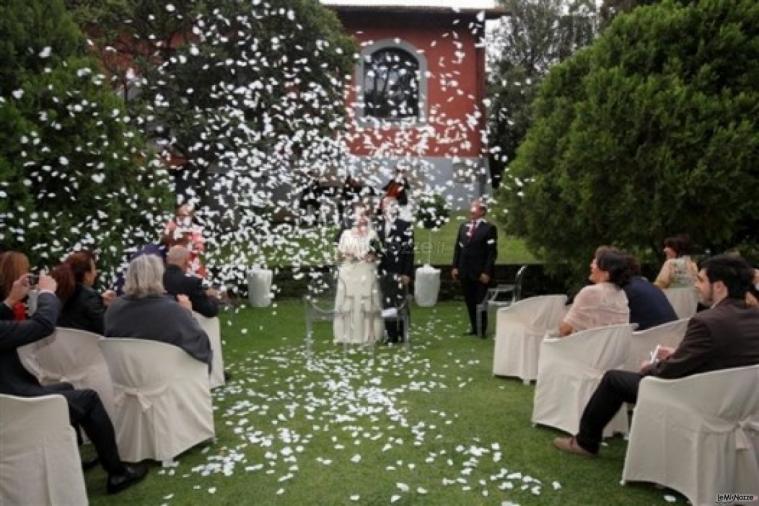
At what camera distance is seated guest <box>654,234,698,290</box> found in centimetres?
714

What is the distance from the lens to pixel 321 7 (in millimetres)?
15828

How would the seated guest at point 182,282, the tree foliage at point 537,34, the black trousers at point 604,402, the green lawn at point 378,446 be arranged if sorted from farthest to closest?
1. the tree foliage at point 537,34
2. the seated guest at point 182,282
3. the black trousers at point 604,402
4. the green lawn at point 378,446

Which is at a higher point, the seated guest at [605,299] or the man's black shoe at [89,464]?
the seated guest at [605,299]

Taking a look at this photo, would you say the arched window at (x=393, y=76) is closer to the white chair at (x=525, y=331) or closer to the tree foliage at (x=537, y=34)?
the tree foliage at (x=537, y=34)

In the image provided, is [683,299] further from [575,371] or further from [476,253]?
[476,253]

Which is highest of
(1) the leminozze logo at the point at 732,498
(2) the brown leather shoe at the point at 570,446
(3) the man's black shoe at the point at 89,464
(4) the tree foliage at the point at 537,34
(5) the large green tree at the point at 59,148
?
(4) the tree foliage at the point at 537,34

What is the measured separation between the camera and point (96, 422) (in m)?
4.42

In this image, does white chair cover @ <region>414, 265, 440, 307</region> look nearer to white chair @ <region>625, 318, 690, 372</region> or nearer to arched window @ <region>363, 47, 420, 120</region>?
white chair @ <region>625, 318, 690, 372</region>

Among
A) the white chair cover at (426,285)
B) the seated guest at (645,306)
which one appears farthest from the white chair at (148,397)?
the white chair cover at (426,285)

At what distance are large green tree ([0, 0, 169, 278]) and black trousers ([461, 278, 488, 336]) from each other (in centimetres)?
408

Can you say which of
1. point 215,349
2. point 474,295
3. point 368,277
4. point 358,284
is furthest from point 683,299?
point 215,349

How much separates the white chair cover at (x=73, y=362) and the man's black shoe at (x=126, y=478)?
1.58 ft

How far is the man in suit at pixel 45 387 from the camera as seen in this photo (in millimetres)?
3918

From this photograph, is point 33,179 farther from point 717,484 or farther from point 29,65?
point 717,484
